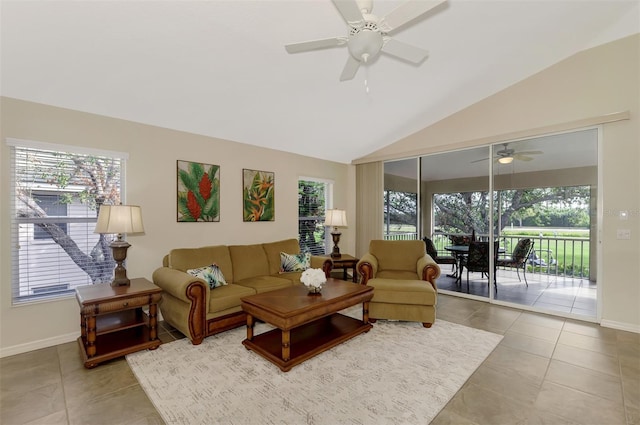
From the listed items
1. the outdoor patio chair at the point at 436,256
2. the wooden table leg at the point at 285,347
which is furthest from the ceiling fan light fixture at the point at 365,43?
the outdoor patio chair at the point at 436,256

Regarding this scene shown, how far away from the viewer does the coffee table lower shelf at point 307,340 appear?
2558 mm

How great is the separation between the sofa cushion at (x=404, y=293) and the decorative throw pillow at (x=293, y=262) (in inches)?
45.7

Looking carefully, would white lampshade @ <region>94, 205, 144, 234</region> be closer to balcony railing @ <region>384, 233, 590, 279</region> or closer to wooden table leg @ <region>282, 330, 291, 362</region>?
wooden table leg @ <region>282, 330, 291, 362</region>

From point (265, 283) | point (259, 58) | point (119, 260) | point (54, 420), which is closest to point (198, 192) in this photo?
point (119, 260)

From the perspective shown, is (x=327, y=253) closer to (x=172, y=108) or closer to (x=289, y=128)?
(x=289, y=128)

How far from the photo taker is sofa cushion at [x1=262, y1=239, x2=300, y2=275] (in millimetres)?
4316

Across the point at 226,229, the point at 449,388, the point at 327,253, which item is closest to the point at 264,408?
the point at 449,388

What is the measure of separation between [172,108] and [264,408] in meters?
3.24

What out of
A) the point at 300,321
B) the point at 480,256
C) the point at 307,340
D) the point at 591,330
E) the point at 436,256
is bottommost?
the point at 591,330

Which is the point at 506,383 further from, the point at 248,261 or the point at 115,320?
the point at 115,320

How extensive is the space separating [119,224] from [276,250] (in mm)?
2117

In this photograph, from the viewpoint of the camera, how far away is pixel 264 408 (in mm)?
2010

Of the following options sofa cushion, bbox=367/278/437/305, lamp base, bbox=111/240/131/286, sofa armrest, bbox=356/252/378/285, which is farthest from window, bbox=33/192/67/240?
sofa cushion, bbox=367/278/437/305

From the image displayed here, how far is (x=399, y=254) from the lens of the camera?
4.32m
